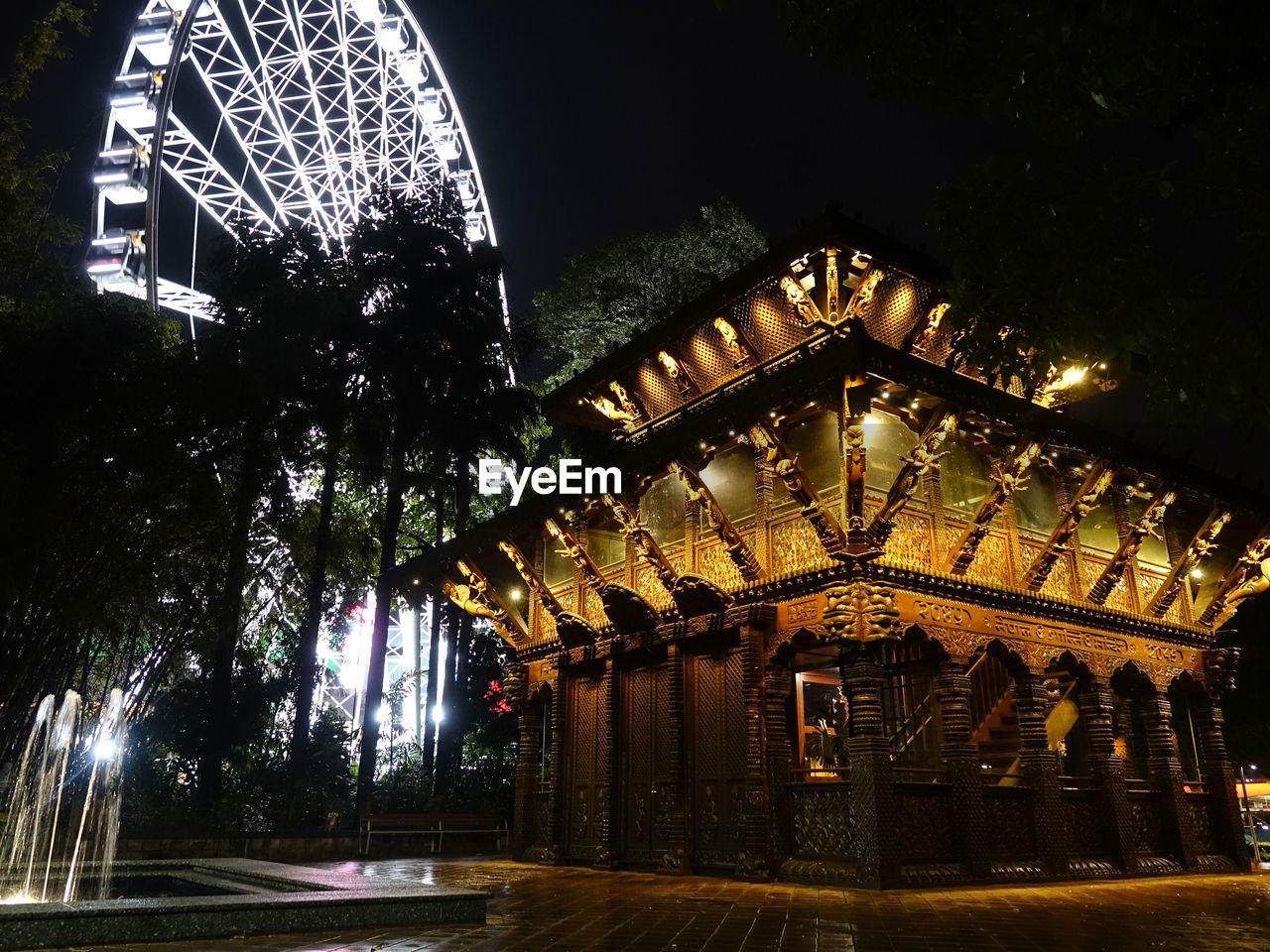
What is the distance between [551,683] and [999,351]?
10.7 metres

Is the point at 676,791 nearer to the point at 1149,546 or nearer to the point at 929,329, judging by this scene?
the point at 929,329

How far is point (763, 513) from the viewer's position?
12.3 metres

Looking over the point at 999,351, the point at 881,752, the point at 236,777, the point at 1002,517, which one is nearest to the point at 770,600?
the point at 881,752

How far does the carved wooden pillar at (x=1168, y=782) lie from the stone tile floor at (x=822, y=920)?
67.6 inches

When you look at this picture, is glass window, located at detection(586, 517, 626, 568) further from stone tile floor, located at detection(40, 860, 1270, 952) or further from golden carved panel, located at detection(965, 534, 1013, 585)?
golden carved panel, located at detection(965, 534, 1013, 585)

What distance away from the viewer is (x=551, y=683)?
15461 mm

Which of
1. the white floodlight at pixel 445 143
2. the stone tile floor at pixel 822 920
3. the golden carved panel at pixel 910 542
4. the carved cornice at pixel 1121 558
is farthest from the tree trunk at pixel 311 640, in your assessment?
the carved cornice at pixel 1121 558

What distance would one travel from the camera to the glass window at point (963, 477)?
12445 millimetres

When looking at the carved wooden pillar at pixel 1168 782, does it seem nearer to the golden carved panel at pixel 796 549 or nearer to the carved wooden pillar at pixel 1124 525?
the carved wooden pillar at pixel 1124 525

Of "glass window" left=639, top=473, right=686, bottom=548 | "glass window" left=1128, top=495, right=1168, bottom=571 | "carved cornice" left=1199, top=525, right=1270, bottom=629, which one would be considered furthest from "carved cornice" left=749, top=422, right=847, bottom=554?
"carved cornice" left=1199, top=525, right=1270, bottom=629

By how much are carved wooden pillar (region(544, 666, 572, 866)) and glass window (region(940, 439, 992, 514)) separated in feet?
22.7

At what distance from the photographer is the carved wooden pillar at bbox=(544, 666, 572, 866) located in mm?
14383

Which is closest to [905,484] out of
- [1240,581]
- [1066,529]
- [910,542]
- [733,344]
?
[910,542]

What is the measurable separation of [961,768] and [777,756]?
7.06 feet
